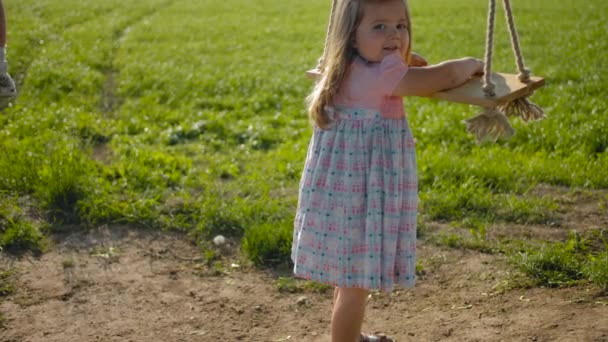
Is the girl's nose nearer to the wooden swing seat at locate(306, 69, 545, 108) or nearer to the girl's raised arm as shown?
the girl's raised arm

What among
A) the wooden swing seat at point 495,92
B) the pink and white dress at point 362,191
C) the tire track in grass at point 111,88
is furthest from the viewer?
the tire track in grass at point 111,88

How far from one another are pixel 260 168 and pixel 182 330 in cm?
250

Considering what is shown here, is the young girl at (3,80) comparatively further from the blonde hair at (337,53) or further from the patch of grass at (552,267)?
the patch of grass at (552,267)

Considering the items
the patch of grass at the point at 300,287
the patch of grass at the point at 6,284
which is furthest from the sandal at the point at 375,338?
the patch of grass at the point at 6,284

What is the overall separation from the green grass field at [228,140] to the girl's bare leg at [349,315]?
138cm

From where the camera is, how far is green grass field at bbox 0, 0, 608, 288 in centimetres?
493

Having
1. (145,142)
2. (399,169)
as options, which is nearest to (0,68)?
(399,169)

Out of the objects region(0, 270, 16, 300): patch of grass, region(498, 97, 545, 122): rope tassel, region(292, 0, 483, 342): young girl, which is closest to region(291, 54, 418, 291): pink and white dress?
region(292, 0, 483, 342): young girl

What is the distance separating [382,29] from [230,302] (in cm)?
184

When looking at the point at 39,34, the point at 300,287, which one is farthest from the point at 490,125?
the point at 39,34

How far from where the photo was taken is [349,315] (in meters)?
2.98

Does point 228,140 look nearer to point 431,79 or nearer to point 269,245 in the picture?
point 269,245

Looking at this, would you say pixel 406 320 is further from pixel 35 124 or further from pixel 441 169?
pixel 35 124

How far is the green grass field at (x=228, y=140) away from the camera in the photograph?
4934 millimetres
